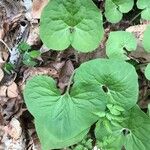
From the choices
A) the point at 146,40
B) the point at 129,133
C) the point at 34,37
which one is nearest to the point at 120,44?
the point at 146,40

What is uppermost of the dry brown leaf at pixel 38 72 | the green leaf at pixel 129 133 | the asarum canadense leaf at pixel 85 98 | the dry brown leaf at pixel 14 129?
the asarum canadense leaf at pixel 85 98

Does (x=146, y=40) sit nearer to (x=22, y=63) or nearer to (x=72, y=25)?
(x=72, y=25)

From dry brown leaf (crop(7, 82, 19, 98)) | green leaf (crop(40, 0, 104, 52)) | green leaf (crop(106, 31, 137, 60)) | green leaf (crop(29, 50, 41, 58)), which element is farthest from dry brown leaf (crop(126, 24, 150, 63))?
dry brown leaf (crop(7, 82, 19, 98))

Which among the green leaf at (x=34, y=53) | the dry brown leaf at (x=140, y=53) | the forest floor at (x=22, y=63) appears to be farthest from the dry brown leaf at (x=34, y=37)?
the dry brown leaf at (x=140, y=53)

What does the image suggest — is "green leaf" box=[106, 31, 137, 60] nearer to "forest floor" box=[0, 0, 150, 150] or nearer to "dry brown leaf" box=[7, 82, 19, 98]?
"forest floor" box=[0, 0, 150, 150]

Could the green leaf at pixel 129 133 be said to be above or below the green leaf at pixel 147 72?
below

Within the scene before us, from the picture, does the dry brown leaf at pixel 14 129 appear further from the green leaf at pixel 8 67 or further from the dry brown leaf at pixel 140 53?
the dry brown leaf at pixel 140 53

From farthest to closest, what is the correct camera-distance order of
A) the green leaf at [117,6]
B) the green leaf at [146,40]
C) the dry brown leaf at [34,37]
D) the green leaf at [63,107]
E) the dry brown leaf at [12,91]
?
the dry brown leaf at [34,37] → the dry brown leaf at [12,91] → the green leaf at [117,6] → the green leaf at [146,40] → the green leaf at [63,107]

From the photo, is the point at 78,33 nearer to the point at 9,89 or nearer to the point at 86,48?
the point at 86,48

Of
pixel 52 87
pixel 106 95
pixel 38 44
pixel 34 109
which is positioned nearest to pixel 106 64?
pixel 106 95
